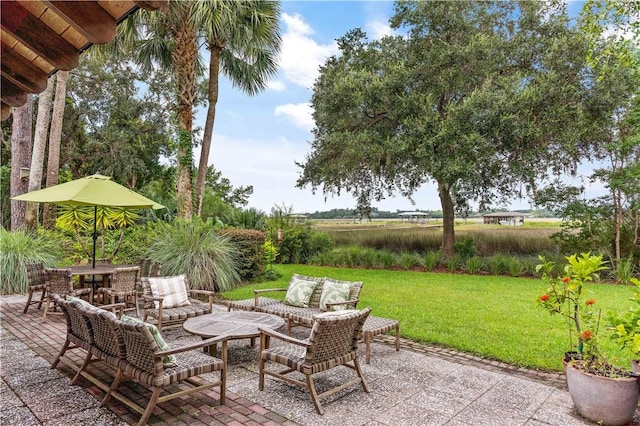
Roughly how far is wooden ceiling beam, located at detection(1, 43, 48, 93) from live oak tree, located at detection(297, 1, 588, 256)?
10.2 meters

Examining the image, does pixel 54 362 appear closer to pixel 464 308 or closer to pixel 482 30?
pixel 464 308

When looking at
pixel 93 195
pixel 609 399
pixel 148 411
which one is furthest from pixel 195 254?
pixel 609 399

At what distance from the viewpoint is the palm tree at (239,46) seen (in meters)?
10.1

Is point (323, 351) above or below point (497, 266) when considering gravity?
above

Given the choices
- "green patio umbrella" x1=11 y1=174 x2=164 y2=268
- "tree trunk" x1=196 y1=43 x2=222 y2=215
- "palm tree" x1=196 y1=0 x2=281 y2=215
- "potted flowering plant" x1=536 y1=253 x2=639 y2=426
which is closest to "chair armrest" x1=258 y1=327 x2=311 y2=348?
"potted flowering plant" x1=536 y1=253 x2=639 y2=426

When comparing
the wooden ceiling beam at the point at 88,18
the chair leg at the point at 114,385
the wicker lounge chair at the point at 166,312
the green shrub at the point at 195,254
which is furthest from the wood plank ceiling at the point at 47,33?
the green shrub at the point at 195,254

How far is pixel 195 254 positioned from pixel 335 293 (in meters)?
4.13

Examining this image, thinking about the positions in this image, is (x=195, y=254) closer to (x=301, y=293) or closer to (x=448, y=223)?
(x=301, y=293)

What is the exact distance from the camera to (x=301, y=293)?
562 cm

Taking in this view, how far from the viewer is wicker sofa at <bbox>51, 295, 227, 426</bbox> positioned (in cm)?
287

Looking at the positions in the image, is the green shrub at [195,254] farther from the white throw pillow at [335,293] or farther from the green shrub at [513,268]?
the green shrub at [513,268]

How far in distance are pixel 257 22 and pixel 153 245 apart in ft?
22.0

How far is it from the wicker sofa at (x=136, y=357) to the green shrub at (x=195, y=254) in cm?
435

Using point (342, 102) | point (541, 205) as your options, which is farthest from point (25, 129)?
point (541, 205)
